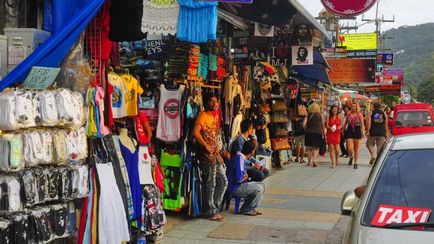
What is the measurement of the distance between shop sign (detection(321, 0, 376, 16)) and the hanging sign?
7021 mm

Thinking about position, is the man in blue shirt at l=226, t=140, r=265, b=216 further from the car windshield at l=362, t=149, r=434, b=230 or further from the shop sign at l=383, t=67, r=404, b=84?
the shop sign at l=383, t=67, r=404, b=84

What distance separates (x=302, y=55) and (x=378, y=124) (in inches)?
129

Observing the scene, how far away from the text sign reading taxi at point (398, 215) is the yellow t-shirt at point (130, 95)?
10.3 feet

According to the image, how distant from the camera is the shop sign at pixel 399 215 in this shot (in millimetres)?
3551

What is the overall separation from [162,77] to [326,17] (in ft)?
106

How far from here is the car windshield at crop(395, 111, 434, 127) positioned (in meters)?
15.9

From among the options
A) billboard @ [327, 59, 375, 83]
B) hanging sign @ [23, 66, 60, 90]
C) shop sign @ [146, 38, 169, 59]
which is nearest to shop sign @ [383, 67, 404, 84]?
billboard @ [327, 59, 375, 83]

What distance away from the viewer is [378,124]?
14805 mm

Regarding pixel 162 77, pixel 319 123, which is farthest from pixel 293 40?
pixel 162 77

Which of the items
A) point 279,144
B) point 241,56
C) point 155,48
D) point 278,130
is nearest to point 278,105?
point 278,130

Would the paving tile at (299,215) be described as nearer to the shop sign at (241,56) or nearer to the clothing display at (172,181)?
the clothing display at (172,181)

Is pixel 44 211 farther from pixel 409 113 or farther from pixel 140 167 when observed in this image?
pixel 409 113

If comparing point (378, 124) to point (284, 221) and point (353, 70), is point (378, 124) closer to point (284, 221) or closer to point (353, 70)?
point (284, 221)

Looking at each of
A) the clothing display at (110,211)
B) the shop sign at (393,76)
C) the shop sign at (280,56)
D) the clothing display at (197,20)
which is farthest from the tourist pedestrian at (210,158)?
the shop sign at (393,76)
